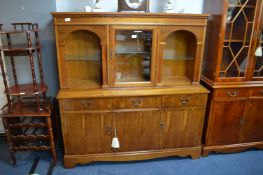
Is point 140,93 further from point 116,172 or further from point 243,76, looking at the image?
point 243,76

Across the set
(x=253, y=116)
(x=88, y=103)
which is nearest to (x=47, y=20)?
(x=88, y=103)

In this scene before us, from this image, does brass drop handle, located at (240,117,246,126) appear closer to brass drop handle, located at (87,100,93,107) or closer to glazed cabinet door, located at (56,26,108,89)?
glazed cabinet door, located at (56,26,108,89)

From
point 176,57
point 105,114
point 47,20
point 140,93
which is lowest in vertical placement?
point 105,114

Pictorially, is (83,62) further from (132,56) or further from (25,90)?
(25,90)

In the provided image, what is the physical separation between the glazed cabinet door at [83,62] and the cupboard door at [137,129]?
435 mm

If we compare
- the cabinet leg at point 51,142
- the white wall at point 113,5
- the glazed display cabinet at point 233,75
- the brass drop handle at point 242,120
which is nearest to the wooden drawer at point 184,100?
the glazed display cabinet at point 233,75

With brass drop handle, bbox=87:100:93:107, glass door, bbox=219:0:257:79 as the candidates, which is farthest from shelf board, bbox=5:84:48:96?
glass door, bbox=219:0:257:79

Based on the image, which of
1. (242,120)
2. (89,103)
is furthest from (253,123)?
(89,103)

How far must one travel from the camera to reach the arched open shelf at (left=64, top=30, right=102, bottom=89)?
2.32 meters

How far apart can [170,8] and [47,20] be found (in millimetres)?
1342

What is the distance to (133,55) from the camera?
2.32m

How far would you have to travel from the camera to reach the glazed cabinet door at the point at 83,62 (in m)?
2.17

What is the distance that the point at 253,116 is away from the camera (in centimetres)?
248

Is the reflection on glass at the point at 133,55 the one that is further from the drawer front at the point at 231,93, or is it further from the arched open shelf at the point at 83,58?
the drawer front at the point at 231,93
